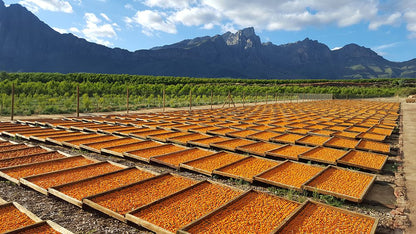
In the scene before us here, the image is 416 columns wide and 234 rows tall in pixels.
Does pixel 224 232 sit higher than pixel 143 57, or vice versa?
pixel 143 57

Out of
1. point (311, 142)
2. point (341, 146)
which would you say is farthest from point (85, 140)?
point (341, 146)

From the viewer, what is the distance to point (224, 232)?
250cm

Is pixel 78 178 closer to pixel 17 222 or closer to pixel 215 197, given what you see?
pixel 17 222

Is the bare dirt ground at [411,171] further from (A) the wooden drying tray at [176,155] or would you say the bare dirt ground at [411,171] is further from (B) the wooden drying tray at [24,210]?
(B) the wooden drying tray at [24,210]

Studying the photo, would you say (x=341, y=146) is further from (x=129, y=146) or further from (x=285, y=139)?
(x=129, y=146)

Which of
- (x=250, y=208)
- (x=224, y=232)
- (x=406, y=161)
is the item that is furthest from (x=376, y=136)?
(x=224, y=232)

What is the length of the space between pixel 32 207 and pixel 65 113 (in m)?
12.6

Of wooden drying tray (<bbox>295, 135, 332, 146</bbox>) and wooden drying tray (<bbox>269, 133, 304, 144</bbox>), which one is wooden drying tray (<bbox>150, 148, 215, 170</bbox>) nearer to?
wooden drying tray (<bbox>269, 133, 304, 144</bbox>)

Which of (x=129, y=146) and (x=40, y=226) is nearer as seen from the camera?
(x=40, y=226)

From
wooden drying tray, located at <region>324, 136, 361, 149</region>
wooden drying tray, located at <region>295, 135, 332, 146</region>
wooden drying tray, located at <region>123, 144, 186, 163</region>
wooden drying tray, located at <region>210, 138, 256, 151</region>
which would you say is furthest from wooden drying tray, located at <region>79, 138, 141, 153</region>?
wooden drying tray, located at <region>324, 136, 361, 149</region>

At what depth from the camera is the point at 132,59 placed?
156 metres

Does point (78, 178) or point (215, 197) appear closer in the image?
point (215, 197)

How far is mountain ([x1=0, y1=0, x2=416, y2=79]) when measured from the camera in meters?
134

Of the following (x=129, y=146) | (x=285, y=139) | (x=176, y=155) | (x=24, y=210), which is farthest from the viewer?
(x=285, y=139)
